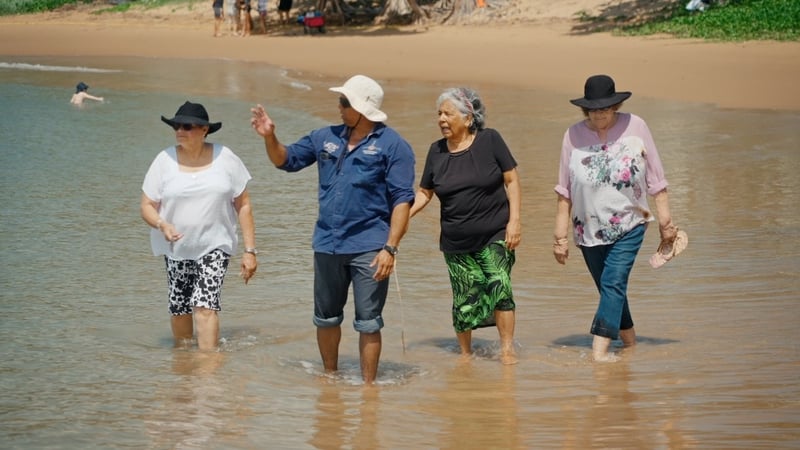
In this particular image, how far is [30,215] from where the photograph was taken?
1248 centimetres

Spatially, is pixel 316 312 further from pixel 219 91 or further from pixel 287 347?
pixel 219 91

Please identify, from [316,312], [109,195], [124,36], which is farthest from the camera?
[124,36]

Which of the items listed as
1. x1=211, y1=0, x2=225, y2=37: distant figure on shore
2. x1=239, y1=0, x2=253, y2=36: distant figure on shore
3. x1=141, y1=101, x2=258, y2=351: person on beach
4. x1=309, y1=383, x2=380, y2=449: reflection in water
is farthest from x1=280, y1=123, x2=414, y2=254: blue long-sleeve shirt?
x1=239, y1=0, x2=253, y2=36: distant figure on shore

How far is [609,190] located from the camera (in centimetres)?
704

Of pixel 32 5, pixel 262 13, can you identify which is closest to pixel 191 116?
pixel 262 13

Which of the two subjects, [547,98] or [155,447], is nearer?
[155,447]

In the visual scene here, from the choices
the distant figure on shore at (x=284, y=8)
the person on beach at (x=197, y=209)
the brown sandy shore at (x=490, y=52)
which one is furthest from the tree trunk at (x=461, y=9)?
the person on beach at (x=197, y=209)

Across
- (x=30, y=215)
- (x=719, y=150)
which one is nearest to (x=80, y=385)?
(x=30, y=215)

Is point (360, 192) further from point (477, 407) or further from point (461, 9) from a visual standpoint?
point (461, 9)

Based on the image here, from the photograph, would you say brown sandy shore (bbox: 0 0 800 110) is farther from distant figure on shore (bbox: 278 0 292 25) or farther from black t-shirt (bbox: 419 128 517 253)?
black t-shirt (bbox: 419 128 517 253)

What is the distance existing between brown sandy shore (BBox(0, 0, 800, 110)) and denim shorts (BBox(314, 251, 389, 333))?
12.1 meters

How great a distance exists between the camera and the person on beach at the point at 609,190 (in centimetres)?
697

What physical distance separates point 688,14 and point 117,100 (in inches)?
481

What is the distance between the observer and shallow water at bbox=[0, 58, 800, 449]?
6.10 metres
